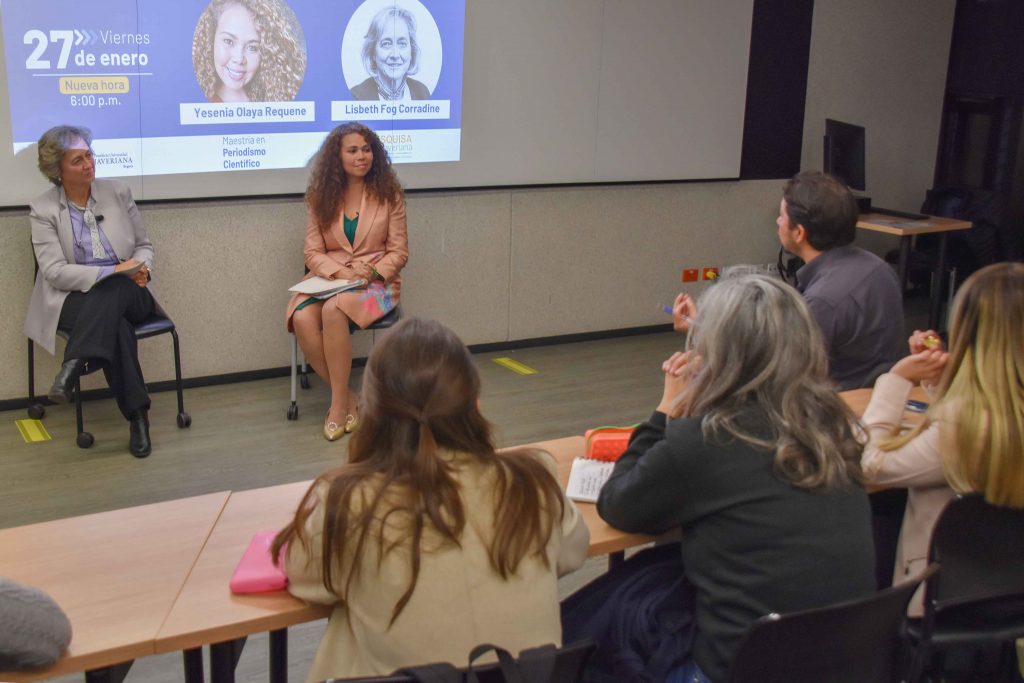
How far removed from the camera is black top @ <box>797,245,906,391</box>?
10.5ft

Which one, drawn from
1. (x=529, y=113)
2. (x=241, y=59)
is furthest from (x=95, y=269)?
(x=529, y=113)

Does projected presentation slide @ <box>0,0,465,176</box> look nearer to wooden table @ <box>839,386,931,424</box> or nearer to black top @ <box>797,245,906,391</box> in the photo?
black top @ <box>797,245,906,391</box>

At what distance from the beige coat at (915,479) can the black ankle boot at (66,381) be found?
3034mm

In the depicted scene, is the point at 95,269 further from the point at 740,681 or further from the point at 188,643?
the point at 740,681

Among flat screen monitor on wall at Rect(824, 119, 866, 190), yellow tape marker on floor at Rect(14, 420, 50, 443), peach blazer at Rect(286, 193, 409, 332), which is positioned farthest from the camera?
flat screen monitor on wall at Rect(824, 119, 866, 190)

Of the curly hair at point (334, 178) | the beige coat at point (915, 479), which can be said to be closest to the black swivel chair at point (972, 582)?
the beige coat at point (915, 479)

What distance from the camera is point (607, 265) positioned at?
20.5 feet

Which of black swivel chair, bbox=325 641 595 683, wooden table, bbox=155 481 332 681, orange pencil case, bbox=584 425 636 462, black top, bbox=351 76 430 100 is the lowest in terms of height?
wooden table, bbox=155 481 332 681

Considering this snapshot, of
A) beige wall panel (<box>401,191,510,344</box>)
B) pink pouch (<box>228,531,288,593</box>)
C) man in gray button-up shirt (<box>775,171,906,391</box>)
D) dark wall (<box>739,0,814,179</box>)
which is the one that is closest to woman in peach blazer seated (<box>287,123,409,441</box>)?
beige wall panel (<box>401,191,510,344</box>)

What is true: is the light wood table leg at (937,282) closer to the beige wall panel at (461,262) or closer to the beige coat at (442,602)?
the beige wall panel at (461,262)

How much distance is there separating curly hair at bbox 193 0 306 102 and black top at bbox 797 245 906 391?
2793 mm

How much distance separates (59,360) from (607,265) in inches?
117

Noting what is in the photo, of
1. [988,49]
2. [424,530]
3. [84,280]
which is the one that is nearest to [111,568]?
[424,530]

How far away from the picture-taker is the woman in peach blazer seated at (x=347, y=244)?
4.75 metres
